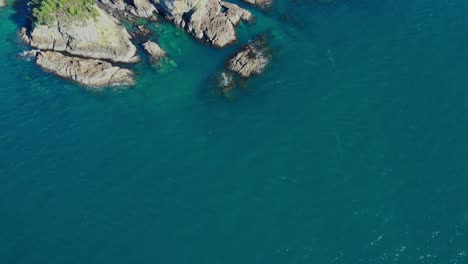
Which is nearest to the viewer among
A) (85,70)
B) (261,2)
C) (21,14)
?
(85,70)

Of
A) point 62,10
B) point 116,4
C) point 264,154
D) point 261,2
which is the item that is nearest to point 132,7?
point 116,4

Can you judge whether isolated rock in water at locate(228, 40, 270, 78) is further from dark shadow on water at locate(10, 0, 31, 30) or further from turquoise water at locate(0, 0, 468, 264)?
dark shadow on water at locate(10, 0, 31, 30)

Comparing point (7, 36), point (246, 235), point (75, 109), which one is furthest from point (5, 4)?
point (246, 235)

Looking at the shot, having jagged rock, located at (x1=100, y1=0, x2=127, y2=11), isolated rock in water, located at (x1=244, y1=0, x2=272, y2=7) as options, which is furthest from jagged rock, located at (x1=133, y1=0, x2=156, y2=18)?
isolated rock in water, located at (x1=244, y1=0, x2=272, y2=7)

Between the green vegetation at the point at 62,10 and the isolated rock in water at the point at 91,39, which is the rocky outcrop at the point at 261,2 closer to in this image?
the isolated rock in water at the point at 91,39

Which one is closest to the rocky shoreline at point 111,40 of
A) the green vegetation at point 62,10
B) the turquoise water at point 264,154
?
the green vegetation at point 62,10

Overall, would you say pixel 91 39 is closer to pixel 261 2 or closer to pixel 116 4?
pixel 116 4

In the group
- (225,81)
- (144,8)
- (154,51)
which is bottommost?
(225,81)
